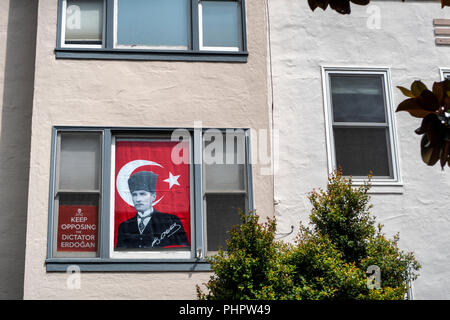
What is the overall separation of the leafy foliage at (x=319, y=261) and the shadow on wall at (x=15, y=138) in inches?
118

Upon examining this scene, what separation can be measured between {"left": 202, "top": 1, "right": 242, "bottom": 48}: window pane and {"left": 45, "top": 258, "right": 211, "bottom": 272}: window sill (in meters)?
3.32

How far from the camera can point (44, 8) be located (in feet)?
29.0

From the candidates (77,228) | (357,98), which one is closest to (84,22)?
(77,228)

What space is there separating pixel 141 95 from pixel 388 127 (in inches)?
156

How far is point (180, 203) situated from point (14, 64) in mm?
3455

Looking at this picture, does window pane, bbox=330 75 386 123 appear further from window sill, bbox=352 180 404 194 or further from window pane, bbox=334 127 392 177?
window sill, bbox=352 180 404 194

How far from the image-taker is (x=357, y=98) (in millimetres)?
9703

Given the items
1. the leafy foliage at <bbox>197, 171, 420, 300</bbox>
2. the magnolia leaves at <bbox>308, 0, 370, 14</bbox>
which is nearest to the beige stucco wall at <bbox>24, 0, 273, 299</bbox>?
the leafy foliage at <bbox>197, 171, 420, 300</bbox>

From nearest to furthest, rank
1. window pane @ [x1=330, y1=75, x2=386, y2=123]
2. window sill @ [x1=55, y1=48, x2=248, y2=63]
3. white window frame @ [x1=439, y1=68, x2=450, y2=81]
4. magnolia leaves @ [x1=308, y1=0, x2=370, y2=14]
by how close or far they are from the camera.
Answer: magnolia leaves @ [x1=308, y1=0, x2=370, y2=14], window sill @ [x1=55, y1=48, x2=248, y2=63], window pane @ [x1=330, y1=75, x2=386, y2=123], white window frame @ [x1=439, y1=68, x2=450, y2=81]

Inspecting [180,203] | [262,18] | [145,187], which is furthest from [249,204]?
[262,18]

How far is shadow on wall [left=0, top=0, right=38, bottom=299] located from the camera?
846 cm

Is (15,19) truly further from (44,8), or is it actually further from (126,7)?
(126,7)

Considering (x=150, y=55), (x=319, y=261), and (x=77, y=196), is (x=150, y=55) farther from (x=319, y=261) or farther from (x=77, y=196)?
(x=319, y=261)

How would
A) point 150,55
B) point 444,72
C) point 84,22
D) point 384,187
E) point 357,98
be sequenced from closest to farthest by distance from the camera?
point 150,55 → point 84,22 → point 384,187 → point 357,98 → point 444,72
